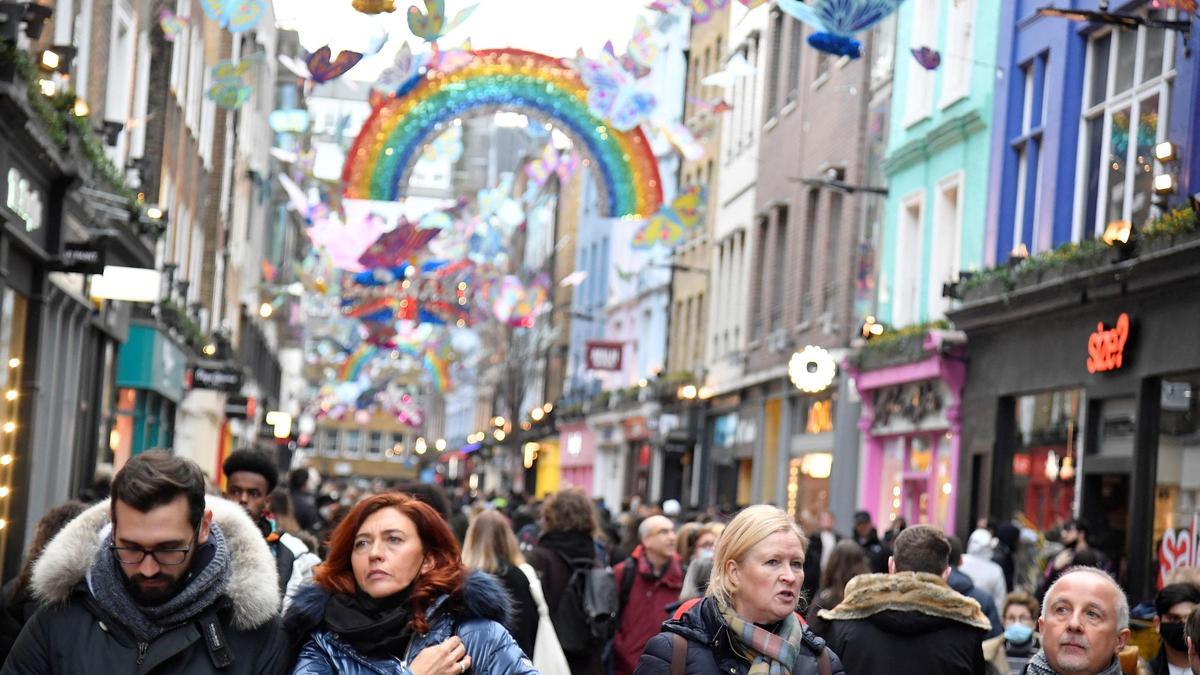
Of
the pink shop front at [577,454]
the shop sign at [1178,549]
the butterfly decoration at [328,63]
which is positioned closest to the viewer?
the shop sign at [1178,549]

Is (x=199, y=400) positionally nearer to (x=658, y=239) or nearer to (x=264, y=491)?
(x=658, y=239)

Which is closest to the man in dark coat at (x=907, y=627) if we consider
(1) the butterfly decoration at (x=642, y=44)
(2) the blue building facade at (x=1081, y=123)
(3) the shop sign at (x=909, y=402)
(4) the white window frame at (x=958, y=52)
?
(2) the blue building facade at (x=1081, y=123)

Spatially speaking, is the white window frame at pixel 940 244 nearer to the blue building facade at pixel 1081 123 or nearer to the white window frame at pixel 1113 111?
the blue building facade at pixel 1081 123

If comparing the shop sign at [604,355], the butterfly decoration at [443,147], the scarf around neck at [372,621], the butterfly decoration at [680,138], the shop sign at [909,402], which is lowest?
the scarf around neck at [372,621]

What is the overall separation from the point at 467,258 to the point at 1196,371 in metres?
25.4

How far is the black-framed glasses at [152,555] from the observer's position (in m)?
4.82

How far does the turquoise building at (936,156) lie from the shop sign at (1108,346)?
4539mm

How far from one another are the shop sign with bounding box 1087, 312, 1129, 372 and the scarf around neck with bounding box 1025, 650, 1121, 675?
13.5 m

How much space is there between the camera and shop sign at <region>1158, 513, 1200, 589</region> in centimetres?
1756

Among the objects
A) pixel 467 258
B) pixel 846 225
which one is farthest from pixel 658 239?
pixel 467 258

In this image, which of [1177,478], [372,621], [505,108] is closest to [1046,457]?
[1177,478]

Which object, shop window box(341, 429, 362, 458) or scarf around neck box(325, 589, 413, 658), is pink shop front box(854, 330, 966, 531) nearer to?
scarf around neck box(325, 589, 413, 658)

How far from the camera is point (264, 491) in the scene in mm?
9062

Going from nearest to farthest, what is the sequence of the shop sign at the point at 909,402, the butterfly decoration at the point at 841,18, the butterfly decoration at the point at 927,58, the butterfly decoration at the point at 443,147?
the butterfly decoration at the point at 841,18, the butterfly decoration at the point at 927,58, the shop sign at the point at 909,402, the butterfly decoration at the point at 443,147
